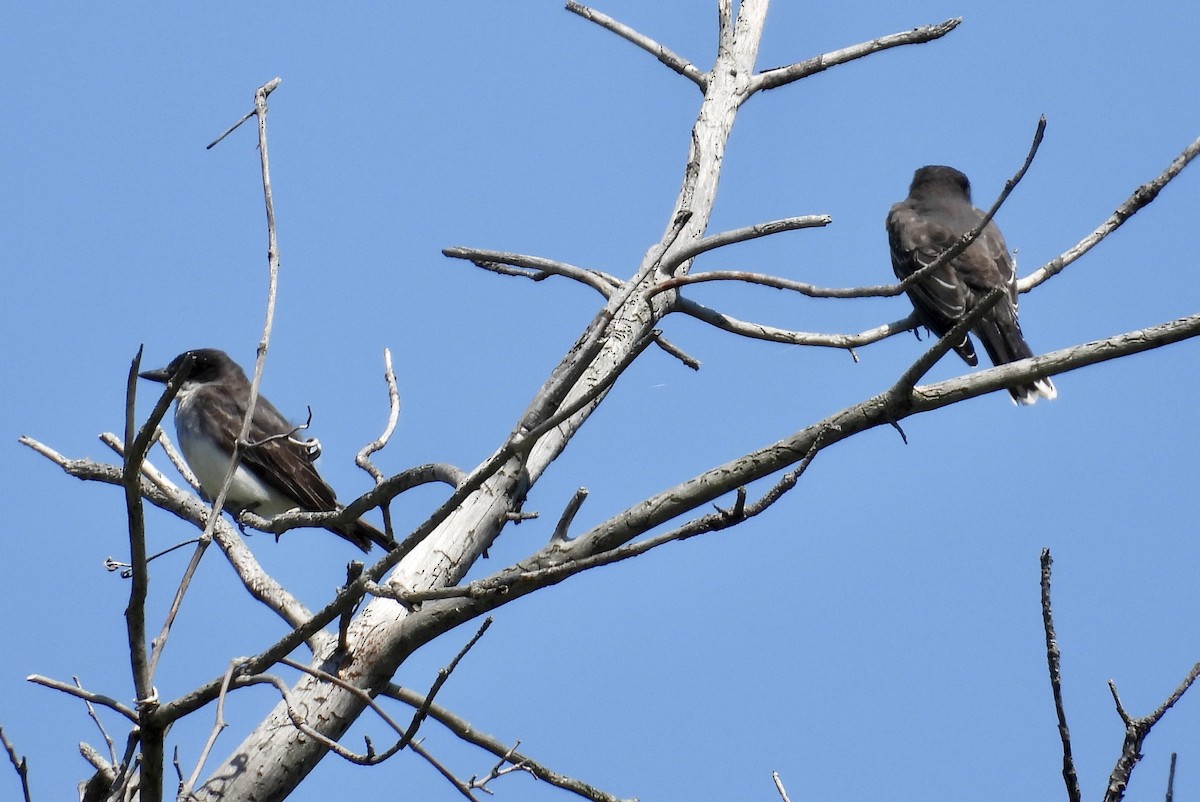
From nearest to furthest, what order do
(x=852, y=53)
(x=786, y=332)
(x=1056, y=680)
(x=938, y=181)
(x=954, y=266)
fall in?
(x=1056, y=680) < (x=786, y=332) < (x=852, y=53) < (x=954, y=266) < (x=938, y=181)

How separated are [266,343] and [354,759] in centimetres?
108

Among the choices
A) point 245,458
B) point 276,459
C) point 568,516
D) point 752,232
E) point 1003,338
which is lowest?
point 568,516

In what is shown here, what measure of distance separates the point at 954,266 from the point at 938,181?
170cm

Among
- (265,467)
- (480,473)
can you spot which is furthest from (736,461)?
(265,467)

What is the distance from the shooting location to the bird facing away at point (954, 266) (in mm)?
7645

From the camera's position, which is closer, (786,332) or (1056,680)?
(1056,680)

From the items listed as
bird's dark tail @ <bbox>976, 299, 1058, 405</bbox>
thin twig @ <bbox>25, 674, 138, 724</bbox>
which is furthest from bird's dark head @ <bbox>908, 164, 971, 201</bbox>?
thin twig @ <bbox>25, 674, 138, 724</bbox>

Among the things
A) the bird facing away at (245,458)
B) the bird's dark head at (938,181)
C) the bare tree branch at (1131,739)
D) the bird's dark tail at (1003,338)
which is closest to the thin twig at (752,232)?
the bare tree branch at (1131,739)

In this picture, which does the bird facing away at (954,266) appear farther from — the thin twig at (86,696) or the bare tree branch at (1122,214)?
the thin twig at (86,696)

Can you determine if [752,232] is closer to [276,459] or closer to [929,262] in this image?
[929,262]

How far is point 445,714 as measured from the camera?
4.79 m

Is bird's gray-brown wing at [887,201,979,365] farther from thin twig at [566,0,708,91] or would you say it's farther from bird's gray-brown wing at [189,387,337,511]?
bird's gray-brown wing at [189,387,337,511]

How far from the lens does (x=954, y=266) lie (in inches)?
318

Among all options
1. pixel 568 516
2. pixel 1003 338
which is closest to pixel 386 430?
pixel 568 516
